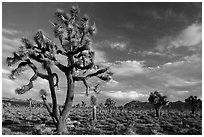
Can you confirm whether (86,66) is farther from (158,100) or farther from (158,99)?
(158,99)

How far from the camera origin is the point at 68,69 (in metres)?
15.7

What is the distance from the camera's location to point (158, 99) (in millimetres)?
45438

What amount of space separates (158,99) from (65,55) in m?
32.3

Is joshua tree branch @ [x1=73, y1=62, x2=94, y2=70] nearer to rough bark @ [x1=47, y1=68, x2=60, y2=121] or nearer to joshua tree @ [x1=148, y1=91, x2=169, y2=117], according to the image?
rough bark @ [x1=47, y1=68, x2=60, y2=121]

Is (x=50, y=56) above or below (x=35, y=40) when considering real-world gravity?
below

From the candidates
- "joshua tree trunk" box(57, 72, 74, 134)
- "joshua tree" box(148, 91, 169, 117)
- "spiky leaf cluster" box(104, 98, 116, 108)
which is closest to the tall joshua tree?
"joshua tree trunk" box(57, 72, 74, 134)

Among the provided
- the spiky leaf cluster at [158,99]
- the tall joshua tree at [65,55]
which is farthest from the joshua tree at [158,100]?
the tall joshua tree at [65,55]

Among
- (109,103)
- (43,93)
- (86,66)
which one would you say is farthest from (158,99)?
(43,93)

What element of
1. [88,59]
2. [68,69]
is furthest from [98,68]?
[68,69]

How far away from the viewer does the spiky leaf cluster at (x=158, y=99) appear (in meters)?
44.9

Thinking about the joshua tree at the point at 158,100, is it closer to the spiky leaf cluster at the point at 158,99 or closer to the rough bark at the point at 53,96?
the spiky leaf cluster at the point at 158,99

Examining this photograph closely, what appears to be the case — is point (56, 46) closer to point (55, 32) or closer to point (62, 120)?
point (55, 32)

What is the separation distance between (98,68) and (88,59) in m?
0.83

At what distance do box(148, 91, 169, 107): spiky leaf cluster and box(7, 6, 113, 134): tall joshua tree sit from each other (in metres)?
30.3
